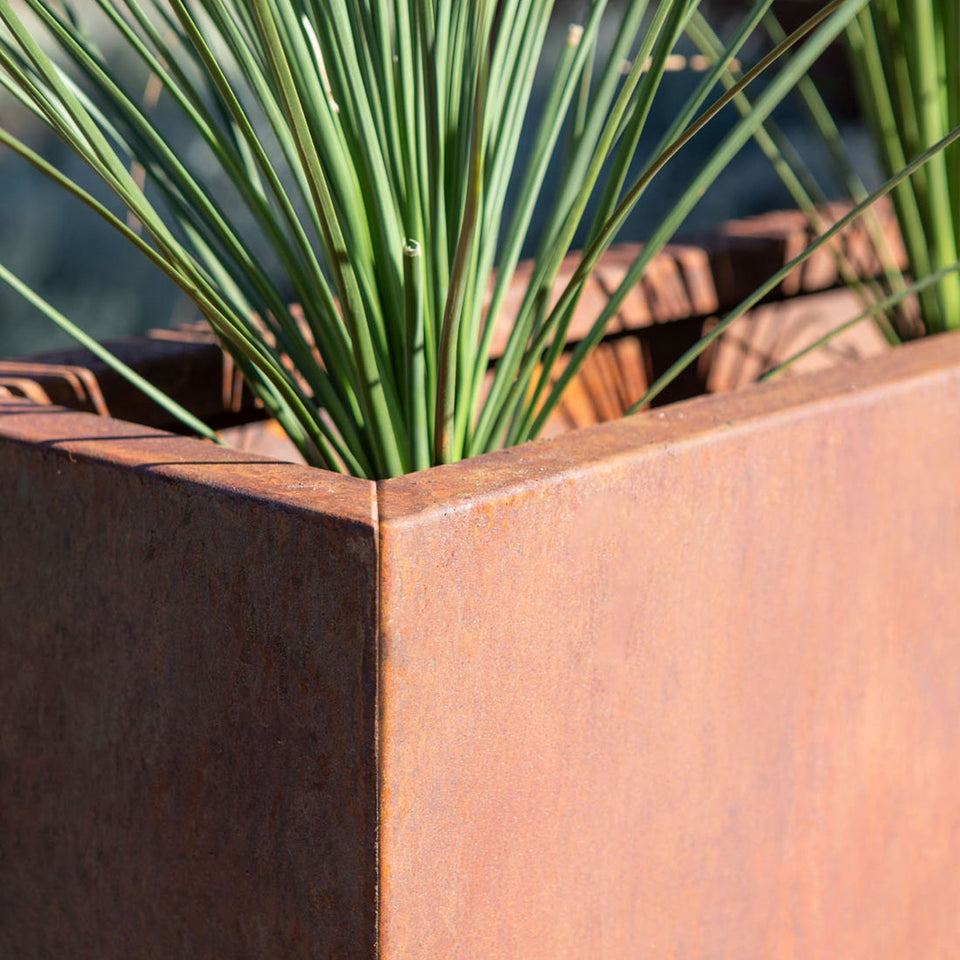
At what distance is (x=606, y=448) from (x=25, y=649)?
36cm

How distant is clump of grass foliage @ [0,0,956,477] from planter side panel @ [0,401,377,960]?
92 mm

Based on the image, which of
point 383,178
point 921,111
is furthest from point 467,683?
point 921,111

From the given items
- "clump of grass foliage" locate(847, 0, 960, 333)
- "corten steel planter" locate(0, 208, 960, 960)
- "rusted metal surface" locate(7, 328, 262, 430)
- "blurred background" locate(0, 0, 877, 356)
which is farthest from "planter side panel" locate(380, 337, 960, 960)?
"blurred background" locate(0, 0, 877, 356)

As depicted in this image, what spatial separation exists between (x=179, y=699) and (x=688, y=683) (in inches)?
11.3

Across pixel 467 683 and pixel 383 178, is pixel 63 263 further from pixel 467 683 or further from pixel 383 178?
pixel 467 683

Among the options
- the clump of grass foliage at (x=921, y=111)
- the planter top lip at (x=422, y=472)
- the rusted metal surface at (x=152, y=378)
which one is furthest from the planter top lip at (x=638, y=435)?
the rusted metal surface at (x=152, y=378)

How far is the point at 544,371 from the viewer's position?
801 mm

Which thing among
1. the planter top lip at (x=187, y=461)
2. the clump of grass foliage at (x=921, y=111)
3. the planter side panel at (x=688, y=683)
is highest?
the clump of grass foliage at (x=921, y=111)

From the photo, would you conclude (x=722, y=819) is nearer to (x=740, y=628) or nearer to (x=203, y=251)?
(x=740, y=628)

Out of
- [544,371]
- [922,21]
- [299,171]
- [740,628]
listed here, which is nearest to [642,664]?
[740,628]

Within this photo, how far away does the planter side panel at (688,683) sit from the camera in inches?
23.0

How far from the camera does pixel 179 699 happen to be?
635mm

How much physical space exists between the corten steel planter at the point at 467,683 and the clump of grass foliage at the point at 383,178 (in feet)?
0.25

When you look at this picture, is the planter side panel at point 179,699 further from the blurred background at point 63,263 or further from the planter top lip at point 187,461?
the blurred background at point 63,263
